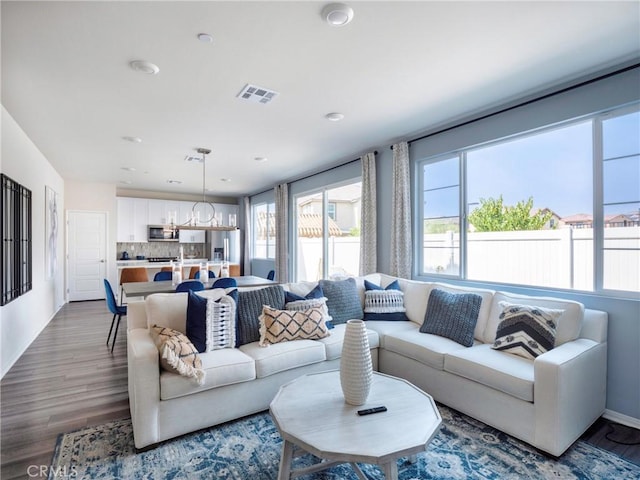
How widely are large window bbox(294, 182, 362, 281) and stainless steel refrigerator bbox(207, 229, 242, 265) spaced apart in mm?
2952

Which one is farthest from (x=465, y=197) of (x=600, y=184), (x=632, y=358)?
(x=632, y=358)

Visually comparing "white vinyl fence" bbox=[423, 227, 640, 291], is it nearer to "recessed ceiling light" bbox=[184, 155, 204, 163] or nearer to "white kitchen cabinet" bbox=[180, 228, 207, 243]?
"recessed ceiling light" bbox=[184, 155, 204, 163]

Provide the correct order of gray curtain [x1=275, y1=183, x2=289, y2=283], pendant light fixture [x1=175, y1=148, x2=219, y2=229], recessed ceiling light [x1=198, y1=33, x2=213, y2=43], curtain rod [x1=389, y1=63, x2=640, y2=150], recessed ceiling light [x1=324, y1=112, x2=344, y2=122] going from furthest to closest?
gray curtain [x1=275, y1=183, x2=289, y2=283], pendant light fixture [x1=175, y1=148, x2=219, y2=229], recessed ceiling light [x1=324, y1=112, x2=344, y2=122], curtain rod [x1=389, y1=63, x2=640, y2=150], recessed ceiling light [x1=198, y1=33, x2=213, y2=43]

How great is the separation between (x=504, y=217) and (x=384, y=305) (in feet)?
5.04

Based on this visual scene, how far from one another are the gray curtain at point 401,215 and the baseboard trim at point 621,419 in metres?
2.16

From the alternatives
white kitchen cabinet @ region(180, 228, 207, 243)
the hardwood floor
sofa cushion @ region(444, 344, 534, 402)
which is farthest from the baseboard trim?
white kitchen cabinet @ region(180, 228, 207, 243)

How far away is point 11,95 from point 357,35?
3.14 meters

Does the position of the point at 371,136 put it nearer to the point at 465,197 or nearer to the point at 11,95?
the point at 465,197

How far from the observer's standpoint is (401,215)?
4.32 metres

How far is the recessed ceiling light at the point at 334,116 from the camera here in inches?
142

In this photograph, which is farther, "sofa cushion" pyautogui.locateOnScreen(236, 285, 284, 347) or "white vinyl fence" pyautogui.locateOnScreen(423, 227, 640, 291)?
"sofa cushion" pyautogui.locateOnScreen(236, 285, 284, 347)

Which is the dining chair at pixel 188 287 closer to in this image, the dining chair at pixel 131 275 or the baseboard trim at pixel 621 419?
the dining chair at pixel 131 275

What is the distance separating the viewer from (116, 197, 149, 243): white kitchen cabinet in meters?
8.11

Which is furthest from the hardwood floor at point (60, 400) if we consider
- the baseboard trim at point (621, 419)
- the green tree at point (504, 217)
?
the green tree at point (504, 217)
